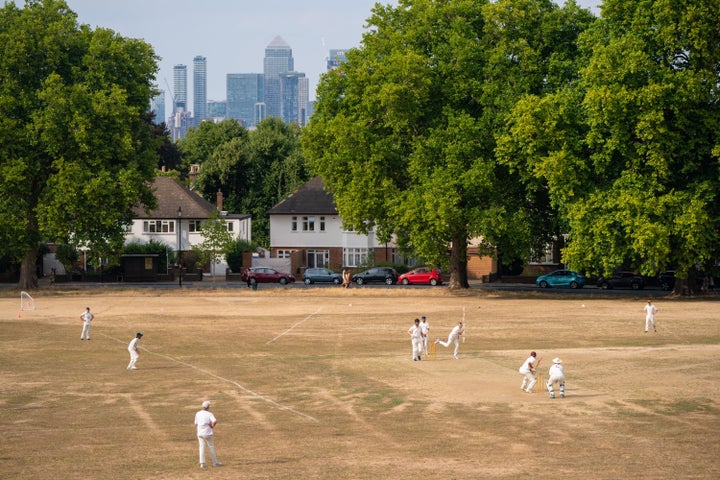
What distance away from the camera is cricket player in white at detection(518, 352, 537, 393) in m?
34.9

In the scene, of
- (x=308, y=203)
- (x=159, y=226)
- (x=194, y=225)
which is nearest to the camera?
(x=308, y=203)

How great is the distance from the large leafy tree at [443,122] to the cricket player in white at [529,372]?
106ft

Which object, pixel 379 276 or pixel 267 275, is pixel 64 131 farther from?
pixel 379 276

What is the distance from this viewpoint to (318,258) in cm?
10025

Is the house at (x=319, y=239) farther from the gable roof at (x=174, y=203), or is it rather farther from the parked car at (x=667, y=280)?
the parked car at (x=667, y=280)

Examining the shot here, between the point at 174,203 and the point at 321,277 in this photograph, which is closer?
the point at 321,277

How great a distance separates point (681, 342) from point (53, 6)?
176 ft

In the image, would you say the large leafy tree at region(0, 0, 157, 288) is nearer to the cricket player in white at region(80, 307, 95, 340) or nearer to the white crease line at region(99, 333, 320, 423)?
the cricket player in white at region(80, 307, 95, 340)

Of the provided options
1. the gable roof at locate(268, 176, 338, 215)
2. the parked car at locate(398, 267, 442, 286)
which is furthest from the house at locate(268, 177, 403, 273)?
the parked car at locate(398, 267, 442, 286)

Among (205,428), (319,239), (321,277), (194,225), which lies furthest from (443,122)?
(205,428)

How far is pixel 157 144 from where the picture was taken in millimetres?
81375

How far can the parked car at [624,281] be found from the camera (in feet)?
273

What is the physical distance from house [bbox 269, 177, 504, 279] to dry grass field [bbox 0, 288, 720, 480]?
120 ft

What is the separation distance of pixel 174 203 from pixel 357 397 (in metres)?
71.4
